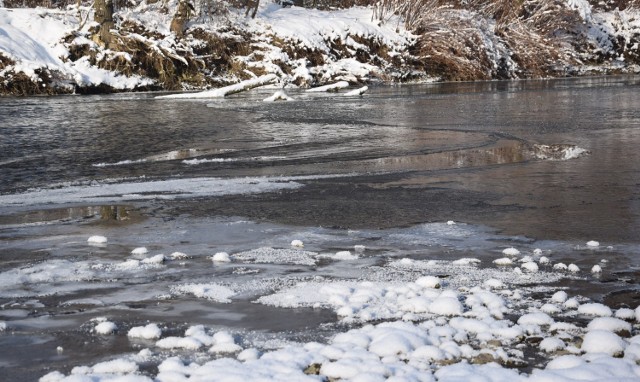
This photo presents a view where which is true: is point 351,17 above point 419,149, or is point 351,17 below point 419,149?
above

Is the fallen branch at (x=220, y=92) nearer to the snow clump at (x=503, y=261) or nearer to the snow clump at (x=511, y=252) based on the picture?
the snow clump at (x=511, y=252)

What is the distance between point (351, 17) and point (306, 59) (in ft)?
19.6

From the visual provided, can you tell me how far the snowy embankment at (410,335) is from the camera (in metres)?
3.27

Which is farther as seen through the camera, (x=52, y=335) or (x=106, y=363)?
(x=52, y=335)

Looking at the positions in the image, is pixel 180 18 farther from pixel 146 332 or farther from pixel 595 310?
pixel 595 310

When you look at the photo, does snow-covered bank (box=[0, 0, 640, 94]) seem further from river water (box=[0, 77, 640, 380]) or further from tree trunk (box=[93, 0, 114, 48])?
river water (box=[0, 77, 640, 380])

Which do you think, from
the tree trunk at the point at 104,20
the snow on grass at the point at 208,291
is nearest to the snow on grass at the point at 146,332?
the snow on grass at the point at 208,291

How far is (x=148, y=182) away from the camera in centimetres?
834

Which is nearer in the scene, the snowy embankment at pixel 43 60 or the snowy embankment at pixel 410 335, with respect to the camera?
the snowy embankment at pixel 410 335

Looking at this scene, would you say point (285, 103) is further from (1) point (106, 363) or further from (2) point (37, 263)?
(1) point (106, 363)

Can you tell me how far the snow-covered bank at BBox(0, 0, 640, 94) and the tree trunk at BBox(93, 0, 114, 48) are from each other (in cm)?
29

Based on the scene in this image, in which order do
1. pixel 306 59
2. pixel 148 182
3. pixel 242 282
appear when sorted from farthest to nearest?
pixel 306 59 → pixel 148 182 → pixel 242 282

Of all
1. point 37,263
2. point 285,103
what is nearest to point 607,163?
point 37,263

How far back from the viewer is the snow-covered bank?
82.5 feet
